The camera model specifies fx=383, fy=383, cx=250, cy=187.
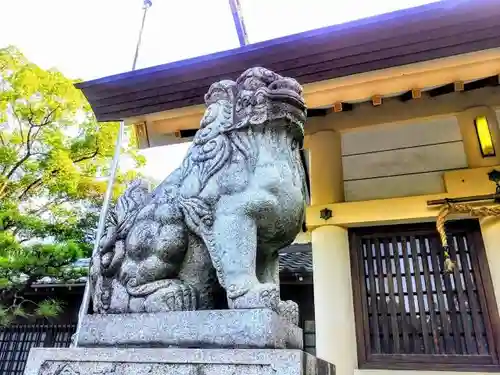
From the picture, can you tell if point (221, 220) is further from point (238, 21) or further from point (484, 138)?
point (238, 21)

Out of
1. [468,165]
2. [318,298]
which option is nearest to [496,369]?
[318,298]

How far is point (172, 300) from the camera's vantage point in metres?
1.77

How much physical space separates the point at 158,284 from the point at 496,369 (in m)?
4.02

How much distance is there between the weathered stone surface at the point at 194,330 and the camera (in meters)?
1.58

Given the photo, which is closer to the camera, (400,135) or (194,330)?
(194,330)

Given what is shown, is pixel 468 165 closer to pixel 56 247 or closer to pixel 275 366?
pixel 275 366

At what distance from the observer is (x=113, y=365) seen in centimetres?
164

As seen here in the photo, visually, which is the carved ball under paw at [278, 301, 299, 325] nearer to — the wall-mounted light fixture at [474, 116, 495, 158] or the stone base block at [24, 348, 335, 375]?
the stone base block at [24, 348, 335, 375]

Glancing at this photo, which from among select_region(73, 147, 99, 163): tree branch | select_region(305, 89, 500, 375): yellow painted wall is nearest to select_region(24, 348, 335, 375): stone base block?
select_region(305, 89, 500, 375): yellow painted wall

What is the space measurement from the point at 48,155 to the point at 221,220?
786cm

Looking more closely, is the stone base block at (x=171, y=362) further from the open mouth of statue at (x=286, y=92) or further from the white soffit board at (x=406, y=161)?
the white soffit board at (x=406, y=161)

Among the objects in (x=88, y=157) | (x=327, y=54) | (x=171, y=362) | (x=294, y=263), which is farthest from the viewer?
(x=88, y=157)

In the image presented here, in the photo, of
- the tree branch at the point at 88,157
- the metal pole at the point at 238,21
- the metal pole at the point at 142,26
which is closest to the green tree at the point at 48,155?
the tree branch at the point at 88,157

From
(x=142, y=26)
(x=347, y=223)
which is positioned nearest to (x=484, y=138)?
(x=347, y=223)
